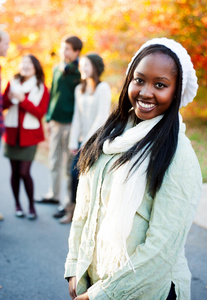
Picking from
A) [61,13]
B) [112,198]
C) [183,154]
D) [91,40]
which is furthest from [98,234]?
[61,13]

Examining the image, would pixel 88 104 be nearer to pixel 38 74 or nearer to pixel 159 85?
pixel 38 74

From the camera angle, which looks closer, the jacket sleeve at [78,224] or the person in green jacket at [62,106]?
the jacket sleeve at [78,224]

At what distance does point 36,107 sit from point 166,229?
3.37m

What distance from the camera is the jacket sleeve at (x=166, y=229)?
145 centimetres

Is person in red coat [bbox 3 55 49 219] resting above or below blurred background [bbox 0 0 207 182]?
Answer: below

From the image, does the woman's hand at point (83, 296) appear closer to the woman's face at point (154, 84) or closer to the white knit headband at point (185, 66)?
the woman's face at point (154, 84)

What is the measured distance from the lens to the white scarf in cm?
151

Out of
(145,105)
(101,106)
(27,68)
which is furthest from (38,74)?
(145,105)

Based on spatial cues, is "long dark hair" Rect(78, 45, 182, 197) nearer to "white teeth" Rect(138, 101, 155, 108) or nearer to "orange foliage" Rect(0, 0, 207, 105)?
→ "white teeth" Rect(138, 101, 155, 108)

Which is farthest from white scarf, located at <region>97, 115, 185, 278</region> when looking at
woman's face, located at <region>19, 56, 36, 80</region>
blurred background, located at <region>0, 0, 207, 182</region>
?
blurred background, located at <region>0, 0, 207, 182</region>

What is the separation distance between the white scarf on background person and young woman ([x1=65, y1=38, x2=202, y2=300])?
2971 millimetres

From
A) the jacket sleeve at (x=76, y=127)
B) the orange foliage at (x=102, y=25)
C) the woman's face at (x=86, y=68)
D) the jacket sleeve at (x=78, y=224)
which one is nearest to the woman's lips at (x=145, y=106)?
the jacket sleeve at (x=78, y=224)

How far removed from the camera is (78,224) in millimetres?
1824

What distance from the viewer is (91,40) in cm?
872
